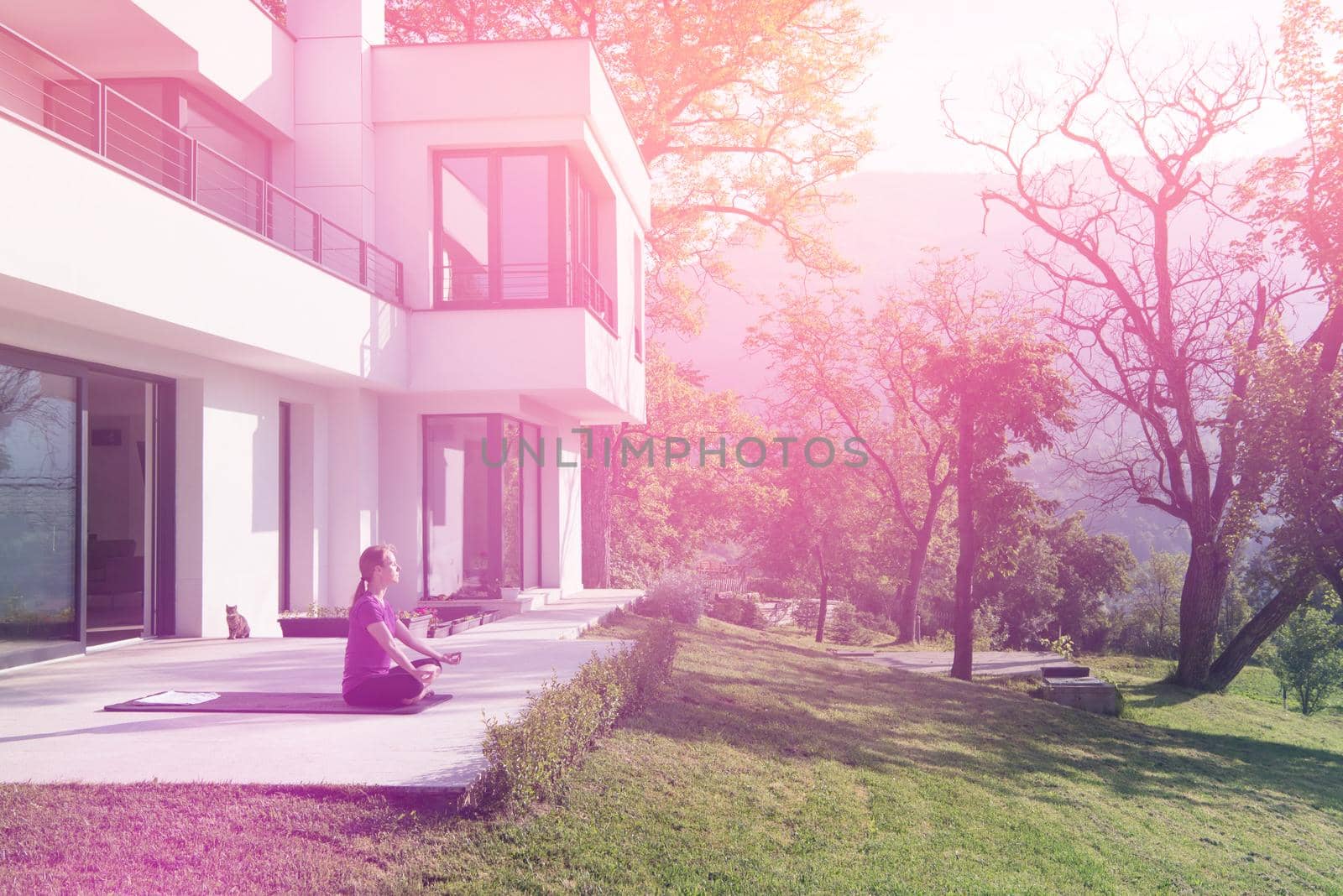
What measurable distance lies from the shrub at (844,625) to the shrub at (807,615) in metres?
0.60

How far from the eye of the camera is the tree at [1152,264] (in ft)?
68.6

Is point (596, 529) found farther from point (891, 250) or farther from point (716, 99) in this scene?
point (891, 250)

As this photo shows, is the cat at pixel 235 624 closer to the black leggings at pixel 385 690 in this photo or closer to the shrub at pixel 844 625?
the black leggings at pixel 385 690

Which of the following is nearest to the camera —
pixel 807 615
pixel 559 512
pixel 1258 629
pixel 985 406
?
pixel 985 406

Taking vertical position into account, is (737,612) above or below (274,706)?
below

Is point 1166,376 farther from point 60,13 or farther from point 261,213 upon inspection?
point 60,13

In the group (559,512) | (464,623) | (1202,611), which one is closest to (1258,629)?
(1202,611)

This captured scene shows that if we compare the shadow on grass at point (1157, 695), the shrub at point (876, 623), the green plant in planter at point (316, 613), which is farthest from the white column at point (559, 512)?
the shrub at point (876, 623)

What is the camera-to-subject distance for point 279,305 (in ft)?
37.3

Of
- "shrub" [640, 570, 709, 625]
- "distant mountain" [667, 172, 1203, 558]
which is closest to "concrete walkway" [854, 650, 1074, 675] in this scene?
"shrub" [640, 570, 709, 625]

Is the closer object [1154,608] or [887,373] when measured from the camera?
Result: [887,373]

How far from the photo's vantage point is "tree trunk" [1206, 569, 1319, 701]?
19297 mm

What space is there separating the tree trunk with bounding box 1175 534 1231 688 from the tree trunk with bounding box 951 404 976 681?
17.5 feet

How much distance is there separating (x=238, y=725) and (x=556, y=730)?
2649 mm
